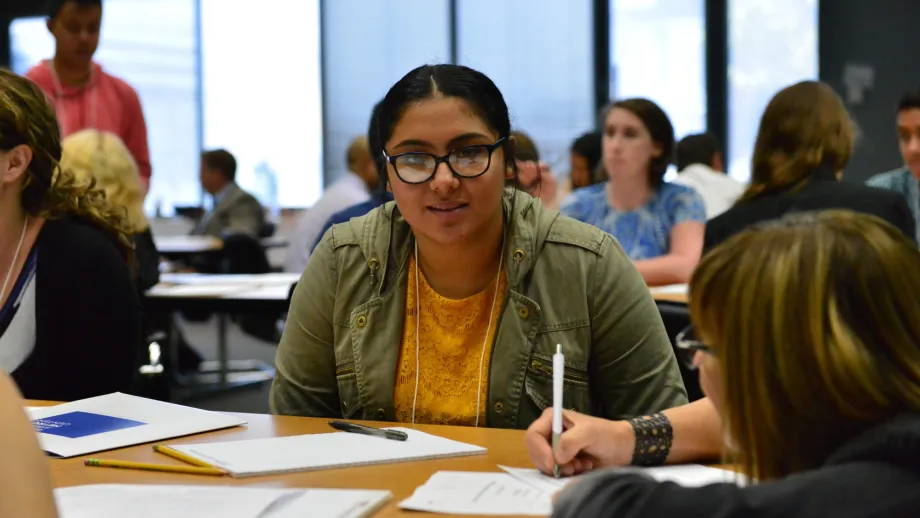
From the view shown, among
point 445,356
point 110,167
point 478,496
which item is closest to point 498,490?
point 478,496

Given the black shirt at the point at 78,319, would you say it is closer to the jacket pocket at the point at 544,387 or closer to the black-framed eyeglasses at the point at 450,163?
the black-framed eyeglasses at the point at 450,163

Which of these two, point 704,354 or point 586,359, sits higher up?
point 704,354

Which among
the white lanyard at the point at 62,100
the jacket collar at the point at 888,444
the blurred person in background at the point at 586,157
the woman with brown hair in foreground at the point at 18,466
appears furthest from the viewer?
the blurred person in background at the point at 586,157

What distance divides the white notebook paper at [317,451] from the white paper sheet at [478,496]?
0.12 metres

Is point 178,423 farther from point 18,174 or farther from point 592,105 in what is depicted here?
point 592,105

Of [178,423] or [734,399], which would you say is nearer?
[734,399]

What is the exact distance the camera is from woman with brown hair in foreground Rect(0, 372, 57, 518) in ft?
2.50

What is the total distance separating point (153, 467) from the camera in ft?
4.89

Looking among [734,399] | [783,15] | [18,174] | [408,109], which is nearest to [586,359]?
[408,109]

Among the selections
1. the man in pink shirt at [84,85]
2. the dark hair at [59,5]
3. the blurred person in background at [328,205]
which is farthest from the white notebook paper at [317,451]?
the blurred person in background at [328,205]

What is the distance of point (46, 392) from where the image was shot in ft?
7.52

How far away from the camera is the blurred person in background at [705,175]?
533 cm

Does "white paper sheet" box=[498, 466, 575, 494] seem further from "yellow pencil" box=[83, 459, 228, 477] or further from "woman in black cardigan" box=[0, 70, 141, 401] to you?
"woman in black cardigan" box=[0, 70, 141, 401]

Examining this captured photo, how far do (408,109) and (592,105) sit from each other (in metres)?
7.41
